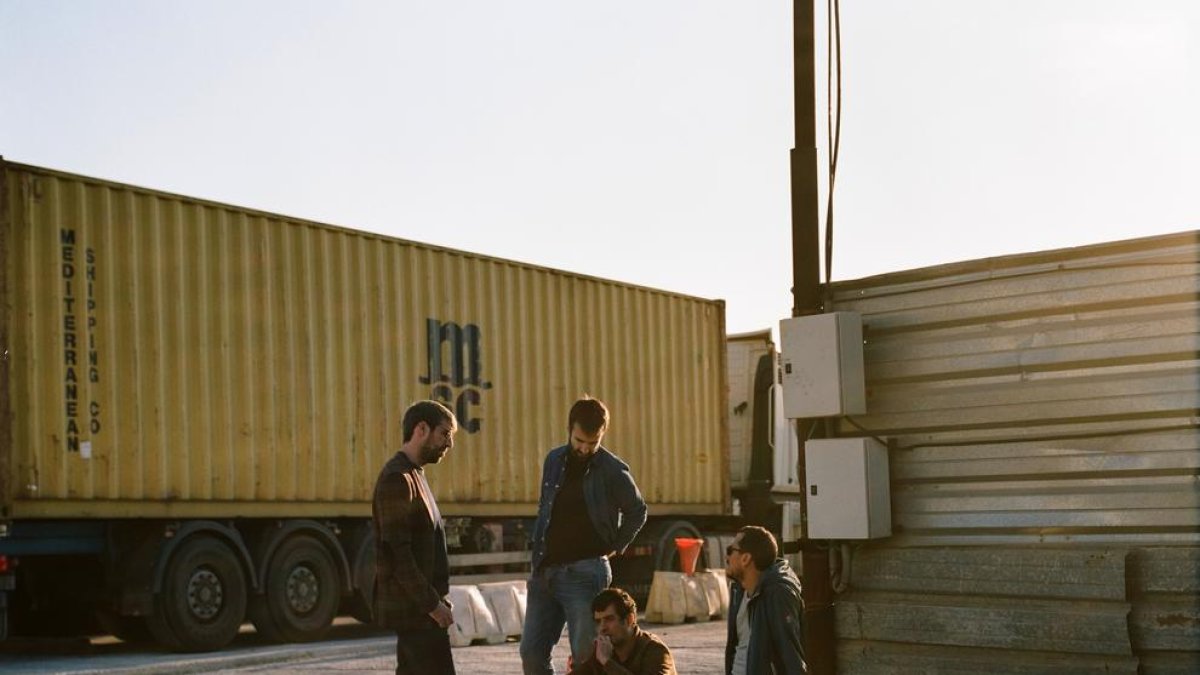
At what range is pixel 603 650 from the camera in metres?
6.81

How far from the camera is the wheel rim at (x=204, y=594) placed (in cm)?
1363

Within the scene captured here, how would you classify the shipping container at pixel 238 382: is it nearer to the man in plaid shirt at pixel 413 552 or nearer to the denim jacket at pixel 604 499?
the denim jacket at pixel 604 499

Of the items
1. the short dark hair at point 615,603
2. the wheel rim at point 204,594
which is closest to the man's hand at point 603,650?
the short dark hair at point 615,603

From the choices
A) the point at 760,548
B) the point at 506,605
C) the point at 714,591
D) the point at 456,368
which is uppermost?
the point at 456,368

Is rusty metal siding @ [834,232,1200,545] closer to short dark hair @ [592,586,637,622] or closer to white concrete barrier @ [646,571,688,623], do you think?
short dark hair @ [592,586,637,622]

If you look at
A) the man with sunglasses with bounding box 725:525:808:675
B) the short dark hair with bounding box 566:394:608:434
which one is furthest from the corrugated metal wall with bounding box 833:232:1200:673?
the short dark hair with bounding box 566:394:608:434

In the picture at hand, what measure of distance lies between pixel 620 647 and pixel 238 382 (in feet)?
25.8

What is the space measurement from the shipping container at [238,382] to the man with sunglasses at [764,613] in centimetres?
717

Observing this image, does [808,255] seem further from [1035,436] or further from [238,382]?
[238,382]

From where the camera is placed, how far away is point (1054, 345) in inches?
270

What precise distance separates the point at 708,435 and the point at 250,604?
7.04 metres

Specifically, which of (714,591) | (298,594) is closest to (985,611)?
(298,594)

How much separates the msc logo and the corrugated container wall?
20 mm

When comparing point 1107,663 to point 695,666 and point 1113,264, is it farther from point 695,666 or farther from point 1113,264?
point 695,666
